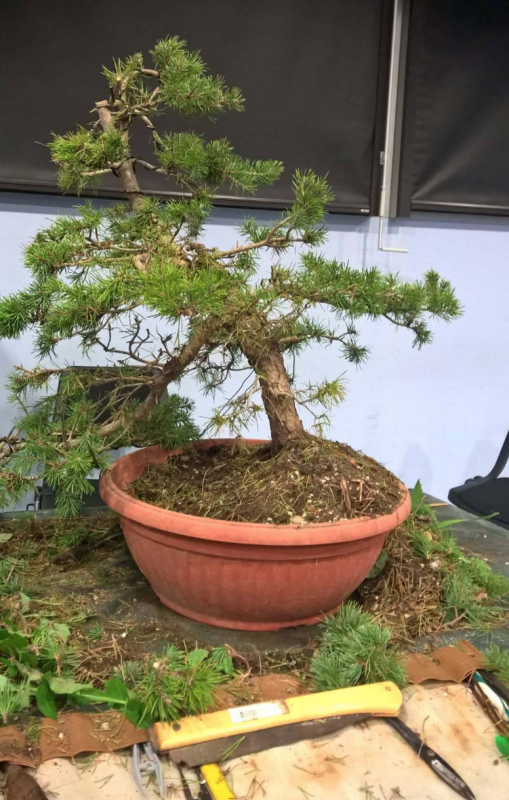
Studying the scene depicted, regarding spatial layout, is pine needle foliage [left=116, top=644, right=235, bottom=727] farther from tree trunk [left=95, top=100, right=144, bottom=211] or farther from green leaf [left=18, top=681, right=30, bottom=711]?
tree trunk [left=95, top=100, right=144, bottom=211]

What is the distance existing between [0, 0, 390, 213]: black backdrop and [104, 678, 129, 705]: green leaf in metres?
1.50

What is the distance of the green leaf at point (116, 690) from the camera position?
75 cm

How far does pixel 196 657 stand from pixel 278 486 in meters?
0.30

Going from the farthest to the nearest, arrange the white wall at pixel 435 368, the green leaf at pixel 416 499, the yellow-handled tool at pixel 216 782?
the white wall at pixel 435 368
the green leaf at pixel 416 499
the yellow-handled tool at pixel 216 782

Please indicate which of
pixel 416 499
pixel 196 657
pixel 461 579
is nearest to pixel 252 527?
pixel 196 657

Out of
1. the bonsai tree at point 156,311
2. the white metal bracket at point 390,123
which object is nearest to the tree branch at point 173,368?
the bonsai tree at point 156,311

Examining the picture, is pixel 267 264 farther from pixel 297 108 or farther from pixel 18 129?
pixel 18 129

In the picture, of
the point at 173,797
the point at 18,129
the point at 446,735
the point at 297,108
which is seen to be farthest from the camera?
the point at 297,108

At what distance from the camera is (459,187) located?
223cm

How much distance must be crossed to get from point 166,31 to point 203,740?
76.5 inches

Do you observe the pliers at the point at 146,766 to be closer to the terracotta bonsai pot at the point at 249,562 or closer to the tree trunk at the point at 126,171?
the terracotta bonsai pot at the point at 249,562

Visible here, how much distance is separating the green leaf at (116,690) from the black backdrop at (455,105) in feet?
6.16

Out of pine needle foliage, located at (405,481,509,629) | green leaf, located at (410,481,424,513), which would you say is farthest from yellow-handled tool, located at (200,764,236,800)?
green leaf, located at (410,481,424,513)

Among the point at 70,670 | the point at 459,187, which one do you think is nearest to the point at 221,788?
the point at 70,670
